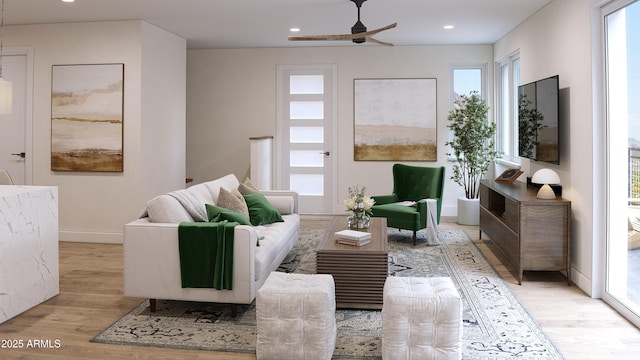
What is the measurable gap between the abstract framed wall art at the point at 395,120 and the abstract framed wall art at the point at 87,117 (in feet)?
11.5


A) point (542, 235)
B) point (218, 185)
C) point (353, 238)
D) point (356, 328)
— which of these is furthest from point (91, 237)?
point (542, 235)

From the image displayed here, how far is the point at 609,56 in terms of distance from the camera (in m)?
4.00

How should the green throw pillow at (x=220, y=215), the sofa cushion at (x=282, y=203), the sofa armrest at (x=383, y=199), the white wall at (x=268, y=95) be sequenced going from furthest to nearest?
Result: the white wall at (x=268, y=95), the sofa armrest at (x=383, y=199), the sofa cushion at (x=282, y=203), the green throw pillow at (x=220, y=215)

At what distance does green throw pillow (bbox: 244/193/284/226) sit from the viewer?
16.0 feet

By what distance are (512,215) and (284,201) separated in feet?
7.52

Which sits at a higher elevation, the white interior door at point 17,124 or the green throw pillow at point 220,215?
the white interior door at point 17,124

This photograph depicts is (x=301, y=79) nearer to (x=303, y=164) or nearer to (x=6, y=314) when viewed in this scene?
(x=303, y=164)

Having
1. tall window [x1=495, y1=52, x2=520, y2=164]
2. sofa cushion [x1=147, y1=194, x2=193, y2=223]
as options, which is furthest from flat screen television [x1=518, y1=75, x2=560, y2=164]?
sofa cushion [x1=147, y1=194, x2=193, y2=223]

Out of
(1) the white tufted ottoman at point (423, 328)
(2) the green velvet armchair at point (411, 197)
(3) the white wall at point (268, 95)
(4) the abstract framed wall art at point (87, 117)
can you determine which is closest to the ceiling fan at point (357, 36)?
(2) the green velvet armchair at point (411, 197)

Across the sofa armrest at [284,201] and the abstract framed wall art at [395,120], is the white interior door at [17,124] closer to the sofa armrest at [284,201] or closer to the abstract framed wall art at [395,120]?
the sofa armrest at [284,201]

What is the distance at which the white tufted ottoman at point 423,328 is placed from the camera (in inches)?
110

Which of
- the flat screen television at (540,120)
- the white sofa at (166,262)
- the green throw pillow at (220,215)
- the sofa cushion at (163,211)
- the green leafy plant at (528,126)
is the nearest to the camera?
the white sofa at (166,262)

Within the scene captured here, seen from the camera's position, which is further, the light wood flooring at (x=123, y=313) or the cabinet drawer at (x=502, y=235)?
the cabinet drawer at (x=502, y=235)

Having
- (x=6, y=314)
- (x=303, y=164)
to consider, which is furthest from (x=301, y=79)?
(x=6, y=314)
